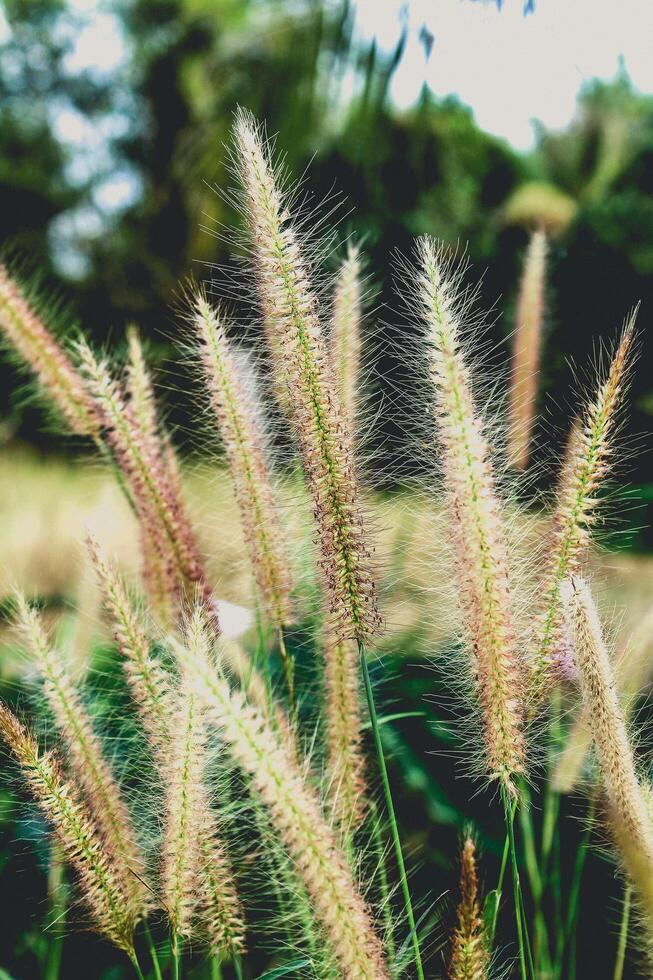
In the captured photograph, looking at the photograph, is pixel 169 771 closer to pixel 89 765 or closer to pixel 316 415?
pixel 89 765

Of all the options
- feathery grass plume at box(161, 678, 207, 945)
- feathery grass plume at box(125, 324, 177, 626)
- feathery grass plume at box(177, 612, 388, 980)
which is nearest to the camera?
feathery grass plume at box(177, 612, 388, 980)

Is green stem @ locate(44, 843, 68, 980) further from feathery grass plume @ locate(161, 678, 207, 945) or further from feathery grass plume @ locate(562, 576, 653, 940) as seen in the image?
feathery grass plume @ locate(562, 576, 653, 940)

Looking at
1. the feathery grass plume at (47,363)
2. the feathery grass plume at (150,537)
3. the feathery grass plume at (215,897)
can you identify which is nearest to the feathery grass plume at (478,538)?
the feathery grass plume at (215,897)

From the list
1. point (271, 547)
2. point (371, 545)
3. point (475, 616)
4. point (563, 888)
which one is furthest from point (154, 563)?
point (563, 888)

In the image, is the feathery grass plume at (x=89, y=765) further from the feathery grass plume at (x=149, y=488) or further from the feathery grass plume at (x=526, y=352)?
the feathery grass plume at (x=526, y=352)

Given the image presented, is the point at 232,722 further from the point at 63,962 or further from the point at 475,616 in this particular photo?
the point at 63,962

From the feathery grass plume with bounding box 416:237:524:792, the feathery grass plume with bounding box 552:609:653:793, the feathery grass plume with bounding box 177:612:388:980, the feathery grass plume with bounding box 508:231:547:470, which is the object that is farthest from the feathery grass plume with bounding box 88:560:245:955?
the feathery grass plume with bounding box 508:231:547:470

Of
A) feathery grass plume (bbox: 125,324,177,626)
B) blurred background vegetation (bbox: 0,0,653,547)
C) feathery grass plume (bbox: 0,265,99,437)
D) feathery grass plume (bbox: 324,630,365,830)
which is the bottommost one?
feathery grass plume (bbox: 324,630,365,830)
